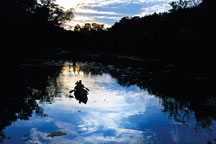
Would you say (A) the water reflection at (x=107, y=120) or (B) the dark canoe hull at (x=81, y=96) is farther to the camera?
(B) the dark canoe hull at (x=81, y=96)

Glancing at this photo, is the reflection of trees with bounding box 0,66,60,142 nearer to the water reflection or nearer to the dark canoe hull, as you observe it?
the water reflection

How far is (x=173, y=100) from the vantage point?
21109mm

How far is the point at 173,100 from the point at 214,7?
32.5 m

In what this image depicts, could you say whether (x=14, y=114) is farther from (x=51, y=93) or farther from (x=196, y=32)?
(x=196, y=32)

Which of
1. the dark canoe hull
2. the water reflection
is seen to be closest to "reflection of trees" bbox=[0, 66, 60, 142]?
the water reflection

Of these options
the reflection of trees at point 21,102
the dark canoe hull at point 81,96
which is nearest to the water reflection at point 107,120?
the reflection of trees at point 21,102

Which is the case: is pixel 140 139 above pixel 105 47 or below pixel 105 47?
below

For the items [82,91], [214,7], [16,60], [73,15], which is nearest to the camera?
[82,91]

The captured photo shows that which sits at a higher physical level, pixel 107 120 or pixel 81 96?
pixel 81 96

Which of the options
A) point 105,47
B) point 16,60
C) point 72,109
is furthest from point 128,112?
point 105,47

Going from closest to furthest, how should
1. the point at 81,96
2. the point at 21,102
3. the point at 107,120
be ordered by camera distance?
the point at 107,120
the point at 21,102
the point at 81,96

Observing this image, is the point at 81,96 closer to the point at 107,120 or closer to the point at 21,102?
the point at 21,102

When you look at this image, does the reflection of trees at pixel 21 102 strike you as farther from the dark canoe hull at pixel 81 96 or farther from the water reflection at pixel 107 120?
the dark canoe hull at pixel 81 96

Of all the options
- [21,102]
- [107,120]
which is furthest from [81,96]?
[107,120]
